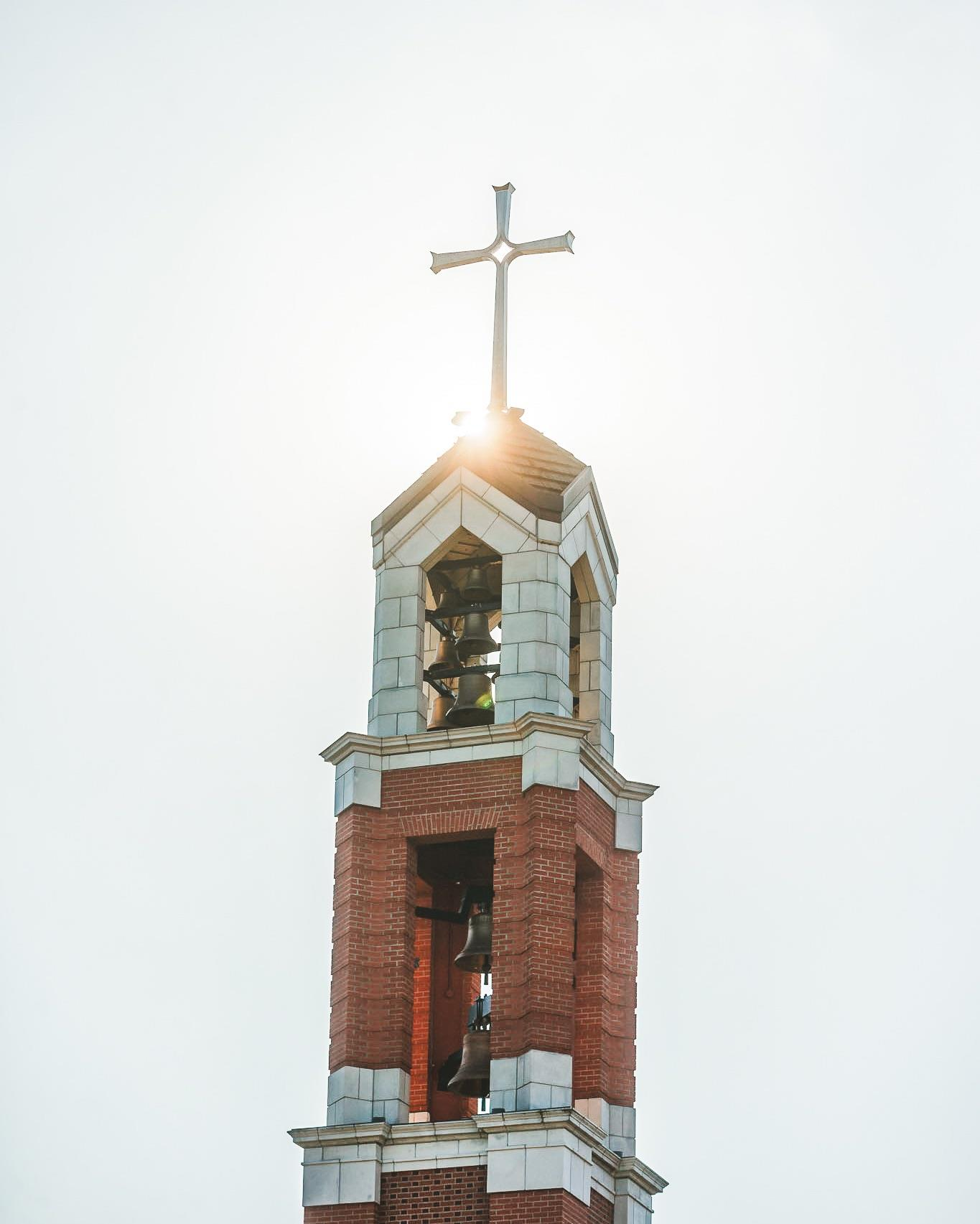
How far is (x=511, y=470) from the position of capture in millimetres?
46844

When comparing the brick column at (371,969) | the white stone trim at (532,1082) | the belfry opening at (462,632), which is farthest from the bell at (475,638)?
the white stone trim at (532,1082)

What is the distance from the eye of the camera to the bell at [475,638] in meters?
46.7

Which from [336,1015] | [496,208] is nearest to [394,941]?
[336,1015]

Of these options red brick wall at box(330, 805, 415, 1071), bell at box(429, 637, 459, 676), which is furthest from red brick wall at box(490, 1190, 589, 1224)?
bell at box(429, 637, 459, 676)

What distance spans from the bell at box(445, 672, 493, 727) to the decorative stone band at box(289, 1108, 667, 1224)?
5838 mm

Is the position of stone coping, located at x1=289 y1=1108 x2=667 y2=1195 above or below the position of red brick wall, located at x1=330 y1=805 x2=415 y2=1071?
below

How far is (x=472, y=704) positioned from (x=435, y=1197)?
6.96m

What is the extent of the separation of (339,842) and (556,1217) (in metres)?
6.09

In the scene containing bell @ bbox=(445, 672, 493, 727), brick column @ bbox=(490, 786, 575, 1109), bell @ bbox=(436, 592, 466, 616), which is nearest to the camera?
brick column @ bbox=(490, 786, 575, 1109)

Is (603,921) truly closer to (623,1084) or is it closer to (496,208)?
(623,1084)

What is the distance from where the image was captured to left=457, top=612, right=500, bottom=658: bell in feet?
153

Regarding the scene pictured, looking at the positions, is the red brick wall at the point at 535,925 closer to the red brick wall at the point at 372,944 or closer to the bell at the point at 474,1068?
the bell at the point at 474,1068

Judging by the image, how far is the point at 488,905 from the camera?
45.1 metres

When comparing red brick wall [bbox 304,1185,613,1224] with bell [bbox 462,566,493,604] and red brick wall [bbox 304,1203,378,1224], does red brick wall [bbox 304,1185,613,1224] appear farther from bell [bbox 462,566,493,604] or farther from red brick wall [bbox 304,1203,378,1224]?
bell [bbox 462,566,493,604]
